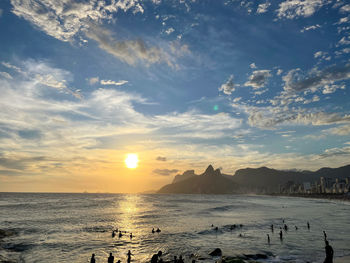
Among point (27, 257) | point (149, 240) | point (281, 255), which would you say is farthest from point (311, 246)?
point (27, 257)

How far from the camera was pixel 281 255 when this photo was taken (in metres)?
29.6

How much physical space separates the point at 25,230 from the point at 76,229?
35.3 ft

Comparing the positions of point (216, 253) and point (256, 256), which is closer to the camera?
point (256, 256)

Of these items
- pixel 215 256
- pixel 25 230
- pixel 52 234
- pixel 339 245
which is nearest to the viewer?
pixel 215 256

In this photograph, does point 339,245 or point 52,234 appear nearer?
point 339,245

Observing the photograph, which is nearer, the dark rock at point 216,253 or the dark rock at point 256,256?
the dark rock at point 256,256

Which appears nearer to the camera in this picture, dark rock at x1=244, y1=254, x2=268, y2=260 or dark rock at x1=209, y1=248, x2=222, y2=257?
dark rock at x1=244, y1=254, x2=268, y2=260

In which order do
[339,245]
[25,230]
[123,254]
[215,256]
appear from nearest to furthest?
1. [215,256]
2. [123,254]
3. [339,245]
4. [25,230]

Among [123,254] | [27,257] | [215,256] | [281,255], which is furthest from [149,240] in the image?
[281,255]

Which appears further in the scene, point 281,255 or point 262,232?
point 262,232

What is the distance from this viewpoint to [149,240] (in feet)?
129

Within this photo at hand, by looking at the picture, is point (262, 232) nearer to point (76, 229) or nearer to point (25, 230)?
point (76, 229)

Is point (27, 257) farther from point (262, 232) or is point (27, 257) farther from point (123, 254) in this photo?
point (262, 232)

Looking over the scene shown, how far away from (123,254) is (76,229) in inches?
976
